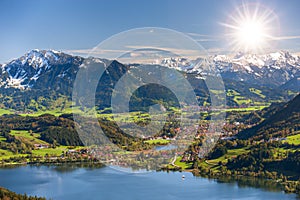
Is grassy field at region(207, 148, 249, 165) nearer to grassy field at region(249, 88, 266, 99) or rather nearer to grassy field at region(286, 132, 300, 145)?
grassy field at region(286, 132, 300, 145)

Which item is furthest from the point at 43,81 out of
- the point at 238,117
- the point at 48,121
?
the point at 238,117

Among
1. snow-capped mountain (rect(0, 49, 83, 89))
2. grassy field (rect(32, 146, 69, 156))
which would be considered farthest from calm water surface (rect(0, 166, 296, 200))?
snow-capped mountain (rect(0, 49, 83, 89))

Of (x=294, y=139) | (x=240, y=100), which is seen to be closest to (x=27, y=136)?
(x=294, y=139)

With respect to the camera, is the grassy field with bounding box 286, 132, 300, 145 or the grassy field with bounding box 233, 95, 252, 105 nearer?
the grassy field with bounding box 286, 132, 300, 145

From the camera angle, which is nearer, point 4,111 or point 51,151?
point 51,151

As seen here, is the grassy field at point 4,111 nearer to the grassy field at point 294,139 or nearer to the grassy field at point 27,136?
the grassy field at point 27,136

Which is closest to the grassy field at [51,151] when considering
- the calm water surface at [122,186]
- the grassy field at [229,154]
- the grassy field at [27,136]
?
the grassy field at [27,136]

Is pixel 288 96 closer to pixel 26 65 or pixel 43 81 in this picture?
pixel 43 81

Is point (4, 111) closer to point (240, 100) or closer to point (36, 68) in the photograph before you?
point (36, 68)
